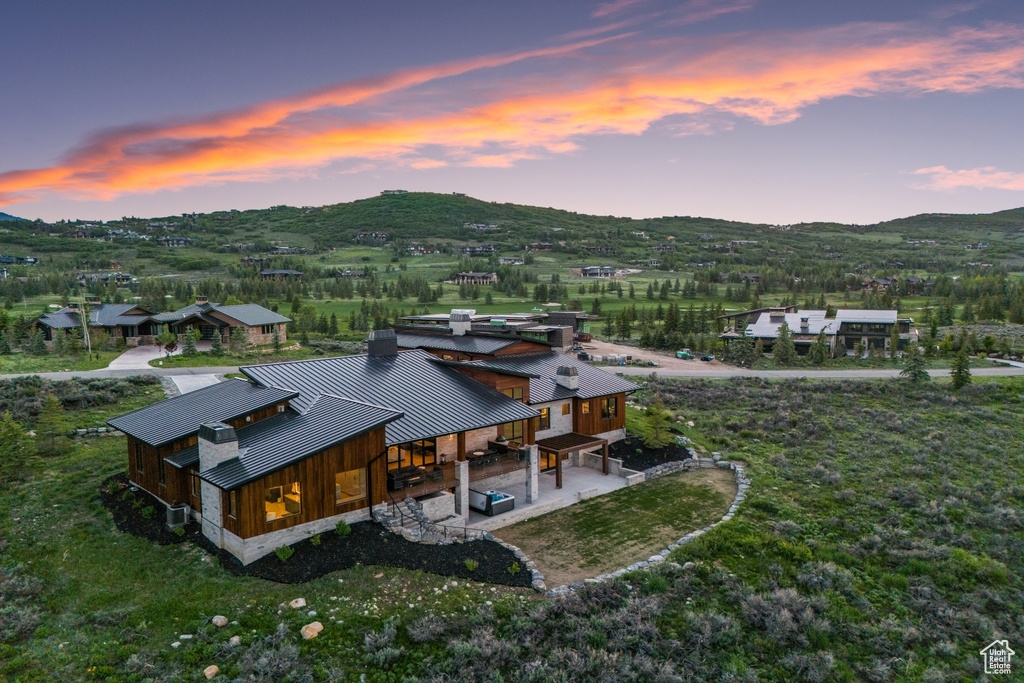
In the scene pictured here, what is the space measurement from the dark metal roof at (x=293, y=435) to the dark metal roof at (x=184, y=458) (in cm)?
161

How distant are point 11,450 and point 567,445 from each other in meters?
21.7

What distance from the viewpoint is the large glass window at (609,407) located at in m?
29.5

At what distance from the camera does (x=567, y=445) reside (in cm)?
2581

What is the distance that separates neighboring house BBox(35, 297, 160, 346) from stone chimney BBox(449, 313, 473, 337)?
41141 millimetres

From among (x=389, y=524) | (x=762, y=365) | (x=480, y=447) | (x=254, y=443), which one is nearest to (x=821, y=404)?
(x=762, y=365)

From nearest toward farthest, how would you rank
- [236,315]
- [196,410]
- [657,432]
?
1. [196,410]
2. [657,432]
3. [236,315]

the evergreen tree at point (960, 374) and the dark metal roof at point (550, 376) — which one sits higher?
the dark metal roof at point (550, 376)

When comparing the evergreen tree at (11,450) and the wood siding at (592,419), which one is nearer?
the evergreen tree at (11,450)

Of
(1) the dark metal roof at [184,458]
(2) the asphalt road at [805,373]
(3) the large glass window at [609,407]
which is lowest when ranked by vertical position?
(2) the asphalt road at [805,373]

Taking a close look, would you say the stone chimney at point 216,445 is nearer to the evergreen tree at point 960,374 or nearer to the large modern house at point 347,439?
the large modern house at point 347,439

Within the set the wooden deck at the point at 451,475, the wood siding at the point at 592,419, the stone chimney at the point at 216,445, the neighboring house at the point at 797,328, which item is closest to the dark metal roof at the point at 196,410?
the stone chimney at the point at 216,445

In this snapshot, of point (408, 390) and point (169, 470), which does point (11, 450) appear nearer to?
point (169, 470)

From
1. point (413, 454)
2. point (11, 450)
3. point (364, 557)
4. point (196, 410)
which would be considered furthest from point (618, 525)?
point (11, 450)

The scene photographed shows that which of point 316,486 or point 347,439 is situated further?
point 347,439
